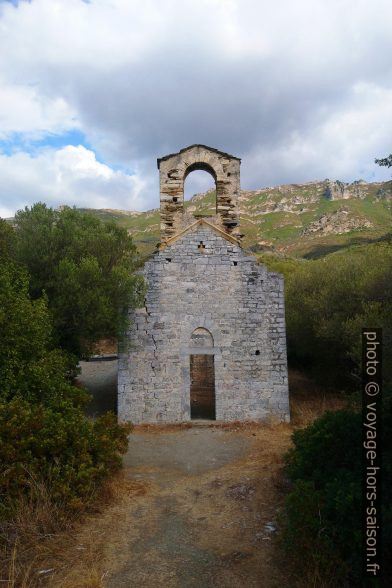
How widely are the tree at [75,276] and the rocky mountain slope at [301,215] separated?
4966 cm

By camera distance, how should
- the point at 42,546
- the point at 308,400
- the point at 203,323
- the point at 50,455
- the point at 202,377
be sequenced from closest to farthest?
the point at 42,546
the point at 50,455
the point at 203,323
the point at 308,400
the point at 202,377

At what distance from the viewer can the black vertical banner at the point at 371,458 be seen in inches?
169

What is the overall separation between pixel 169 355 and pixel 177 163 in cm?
533

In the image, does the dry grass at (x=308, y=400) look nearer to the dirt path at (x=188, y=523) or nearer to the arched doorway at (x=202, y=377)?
the dirt path at (x=188, y=523)

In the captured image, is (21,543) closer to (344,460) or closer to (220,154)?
(344,460)

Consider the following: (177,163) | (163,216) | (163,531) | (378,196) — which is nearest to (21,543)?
(163,531)

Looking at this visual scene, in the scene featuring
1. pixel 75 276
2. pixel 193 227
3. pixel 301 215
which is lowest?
pixel 75 276

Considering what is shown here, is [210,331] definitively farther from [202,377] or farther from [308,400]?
[202,377]

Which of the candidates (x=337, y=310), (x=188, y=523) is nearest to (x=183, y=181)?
(x=337, y=310)

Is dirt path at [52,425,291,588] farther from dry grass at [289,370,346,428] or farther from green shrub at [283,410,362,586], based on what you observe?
dry grass at [289,370,346,428]

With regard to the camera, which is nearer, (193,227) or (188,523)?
(188,523)

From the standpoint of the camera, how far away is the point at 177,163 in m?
11.9

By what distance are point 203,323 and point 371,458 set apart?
6.99 m

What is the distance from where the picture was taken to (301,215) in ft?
360
